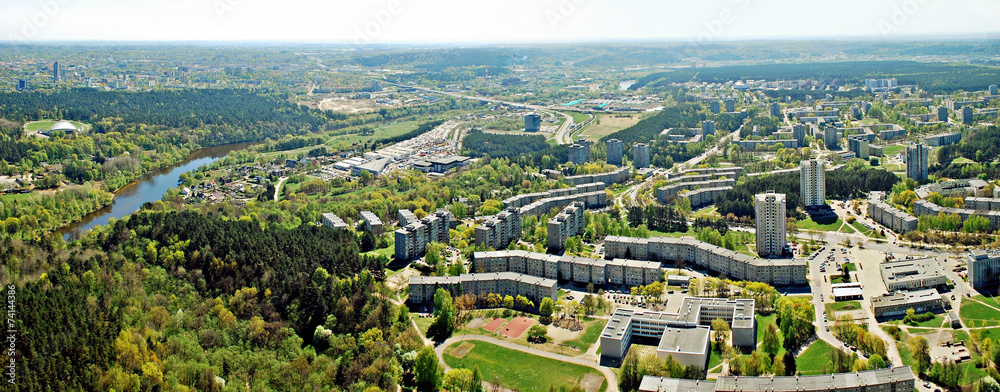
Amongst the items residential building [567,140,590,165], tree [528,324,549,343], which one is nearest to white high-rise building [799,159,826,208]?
residential building [567,140,590,165]

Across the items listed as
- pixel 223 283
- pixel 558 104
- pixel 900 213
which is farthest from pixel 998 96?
pixel 223 283

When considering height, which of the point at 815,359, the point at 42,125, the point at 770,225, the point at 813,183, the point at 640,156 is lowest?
the point at 815,359

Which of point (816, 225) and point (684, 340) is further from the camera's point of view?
point (816, 225)

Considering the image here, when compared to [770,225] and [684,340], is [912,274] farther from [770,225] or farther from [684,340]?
[684,340]

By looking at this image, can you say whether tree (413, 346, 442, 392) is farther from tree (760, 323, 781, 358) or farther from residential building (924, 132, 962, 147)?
residential building (924, 132, 962, 147)

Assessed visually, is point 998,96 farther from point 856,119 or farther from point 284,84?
point 284,84

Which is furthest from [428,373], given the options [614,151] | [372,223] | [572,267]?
[614,151]
